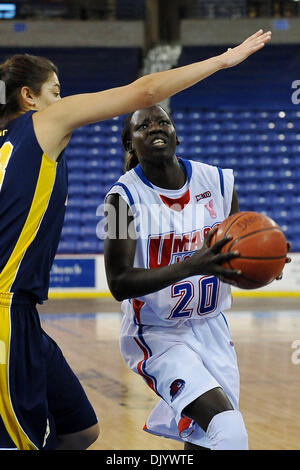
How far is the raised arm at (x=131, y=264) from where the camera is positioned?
1.97 meters

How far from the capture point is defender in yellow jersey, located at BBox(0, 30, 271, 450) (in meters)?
2.02

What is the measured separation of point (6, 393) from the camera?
6.59 feet

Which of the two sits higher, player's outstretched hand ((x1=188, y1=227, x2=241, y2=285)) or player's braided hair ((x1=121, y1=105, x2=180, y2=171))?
player's braided hair ((x1=121, y1=105, x2=180, y2=171))

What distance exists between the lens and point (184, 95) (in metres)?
14.9

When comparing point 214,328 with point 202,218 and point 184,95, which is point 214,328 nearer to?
point 202,218

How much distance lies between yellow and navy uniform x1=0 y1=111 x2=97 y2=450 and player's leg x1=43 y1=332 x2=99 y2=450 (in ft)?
0.37

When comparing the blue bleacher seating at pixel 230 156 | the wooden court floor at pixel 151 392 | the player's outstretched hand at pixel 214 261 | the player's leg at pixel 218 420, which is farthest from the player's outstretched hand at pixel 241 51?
the blue bleacher seating at pixel 230 156

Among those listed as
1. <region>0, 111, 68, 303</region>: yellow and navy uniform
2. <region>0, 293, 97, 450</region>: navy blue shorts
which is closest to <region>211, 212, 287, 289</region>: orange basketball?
<region>0, 111, 68, 303</region>: yellow and navy uniform

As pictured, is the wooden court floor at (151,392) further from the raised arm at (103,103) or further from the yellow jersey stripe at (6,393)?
the raised arm at (103,103)

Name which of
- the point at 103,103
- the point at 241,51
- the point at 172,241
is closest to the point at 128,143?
the point at 172,241

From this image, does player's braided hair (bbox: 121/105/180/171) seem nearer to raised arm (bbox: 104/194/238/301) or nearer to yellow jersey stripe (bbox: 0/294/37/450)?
raised arm (bbox: 104/194/238/301)

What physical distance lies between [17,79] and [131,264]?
0.72m

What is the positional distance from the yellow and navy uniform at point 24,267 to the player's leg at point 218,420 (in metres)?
0.52

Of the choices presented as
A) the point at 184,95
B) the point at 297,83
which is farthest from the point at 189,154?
the point at 297,83
